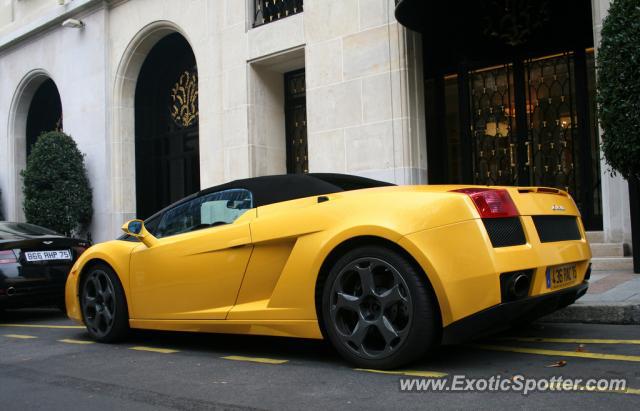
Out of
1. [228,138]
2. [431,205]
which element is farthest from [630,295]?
[228,138]

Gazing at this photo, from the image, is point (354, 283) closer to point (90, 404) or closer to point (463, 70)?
point (90, 404)

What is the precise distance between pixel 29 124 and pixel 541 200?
1799 centimetres

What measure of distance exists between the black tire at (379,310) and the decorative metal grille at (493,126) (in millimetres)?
6387

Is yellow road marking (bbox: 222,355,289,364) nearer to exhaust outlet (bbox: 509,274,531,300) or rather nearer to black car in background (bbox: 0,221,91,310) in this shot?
exhaust outlet (bbox: 509,274,531,300)

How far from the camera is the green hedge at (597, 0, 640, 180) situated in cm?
646

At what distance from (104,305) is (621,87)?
5.32 metres

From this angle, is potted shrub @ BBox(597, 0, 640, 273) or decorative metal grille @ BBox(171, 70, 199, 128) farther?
decorative metal grille @ BBox(171, 70, 199, 128)

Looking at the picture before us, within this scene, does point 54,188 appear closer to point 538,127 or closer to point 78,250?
point 78,250

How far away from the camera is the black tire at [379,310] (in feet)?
12.1

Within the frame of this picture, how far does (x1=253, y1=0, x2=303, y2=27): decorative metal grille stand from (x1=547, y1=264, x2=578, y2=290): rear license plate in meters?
8.41

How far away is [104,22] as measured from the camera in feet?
48.8

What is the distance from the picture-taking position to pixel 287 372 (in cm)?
405

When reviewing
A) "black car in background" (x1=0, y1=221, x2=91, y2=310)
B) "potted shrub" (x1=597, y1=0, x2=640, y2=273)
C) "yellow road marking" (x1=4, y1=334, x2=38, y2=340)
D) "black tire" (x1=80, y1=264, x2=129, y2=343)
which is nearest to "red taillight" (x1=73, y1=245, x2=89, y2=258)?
"black car in background" (x1=0, y1=221, x2=91, y2=310)

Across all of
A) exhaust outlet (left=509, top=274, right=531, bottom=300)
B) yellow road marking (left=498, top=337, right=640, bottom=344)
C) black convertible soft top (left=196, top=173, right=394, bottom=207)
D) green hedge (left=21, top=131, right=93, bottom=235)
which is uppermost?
green hedge (left=21, top=131, right=93, bottom=235)
